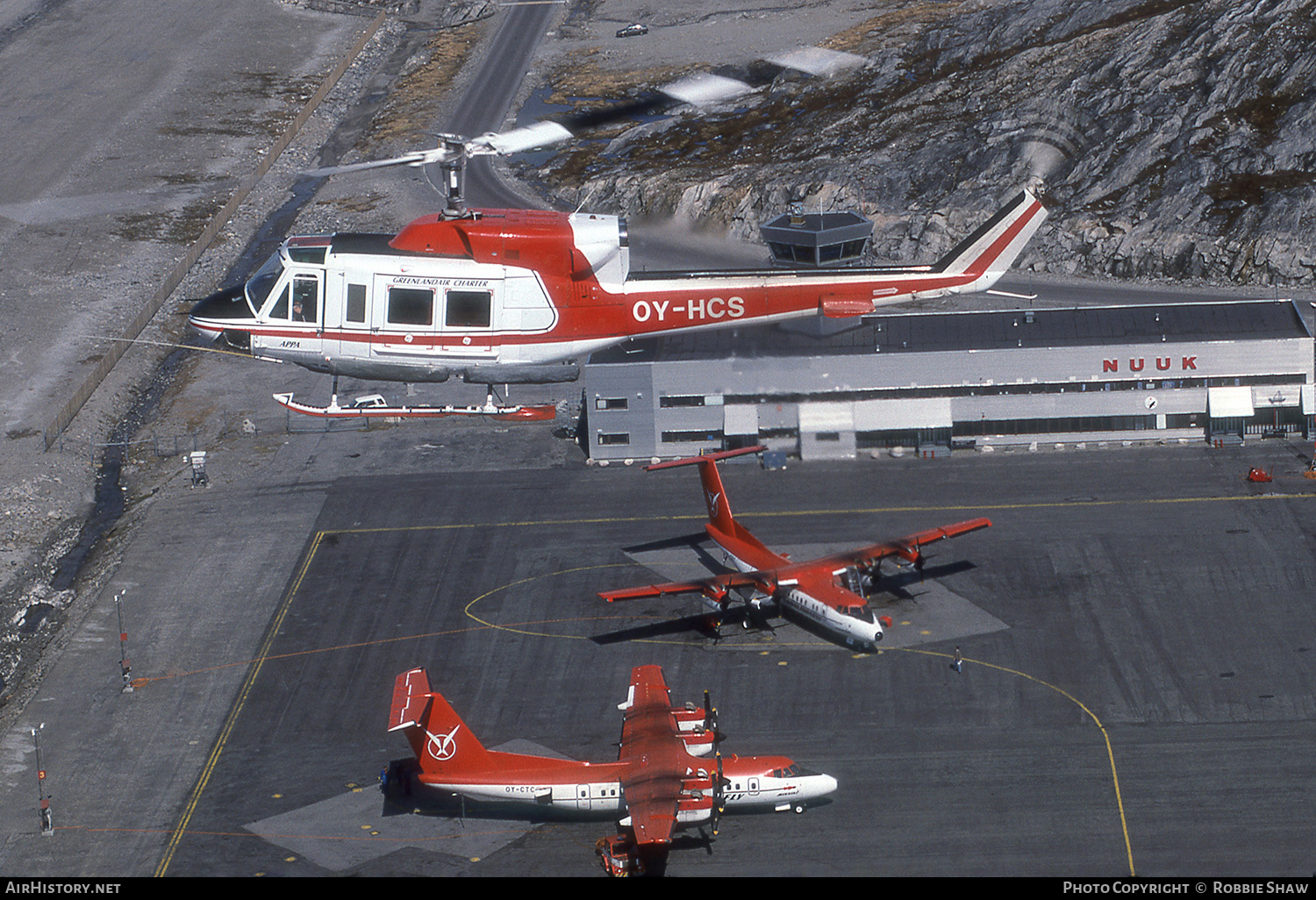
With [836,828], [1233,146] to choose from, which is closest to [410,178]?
[1233,146]

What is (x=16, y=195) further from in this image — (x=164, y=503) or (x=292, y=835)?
(x=292, y=835)

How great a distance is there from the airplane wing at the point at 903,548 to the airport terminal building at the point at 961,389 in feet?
47.2

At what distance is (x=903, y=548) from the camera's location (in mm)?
72625

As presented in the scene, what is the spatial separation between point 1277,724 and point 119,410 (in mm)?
73125

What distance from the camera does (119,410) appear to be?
105m

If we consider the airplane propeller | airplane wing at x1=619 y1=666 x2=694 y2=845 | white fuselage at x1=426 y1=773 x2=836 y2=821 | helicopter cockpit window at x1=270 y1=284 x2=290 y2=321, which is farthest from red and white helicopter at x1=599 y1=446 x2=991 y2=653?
helicopter cockpit window at x1=270 y1=284 x2=290 y2=321

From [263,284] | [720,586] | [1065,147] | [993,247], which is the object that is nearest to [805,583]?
[720,586]

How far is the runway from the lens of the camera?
57938 millimetres

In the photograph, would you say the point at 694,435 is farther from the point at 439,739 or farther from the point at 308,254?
the point at 308,254

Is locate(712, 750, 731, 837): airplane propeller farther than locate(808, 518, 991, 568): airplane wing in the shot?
No

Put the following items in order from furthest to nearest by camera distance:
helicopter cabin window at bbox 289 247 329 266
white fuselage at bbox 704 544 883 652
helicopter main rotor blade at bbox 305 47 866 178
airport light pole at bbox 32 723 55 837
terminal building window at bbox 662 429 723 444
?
1. terminal building window at bbox 662 429 723 444
2. white fuselage at bbox 704 544 883 652
3. airport light pole at bbox 32 723 55 837
4. helicopter cabin window at bbox 289 247 329 266
5. helicopter main rotor blade at bbox 305 47 866 178

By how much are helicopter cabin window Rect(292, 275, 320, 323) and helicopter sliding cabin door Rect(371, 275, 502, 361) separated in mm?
2244

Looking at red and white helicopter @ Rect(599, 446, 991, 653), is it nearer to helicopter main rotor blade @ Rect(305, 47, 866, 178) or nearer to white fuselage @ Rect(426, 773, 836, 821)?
white fuselage @ Rect(426, 773, 836, 821)

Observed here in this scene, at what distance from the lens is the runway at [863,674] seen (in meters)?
57.9
